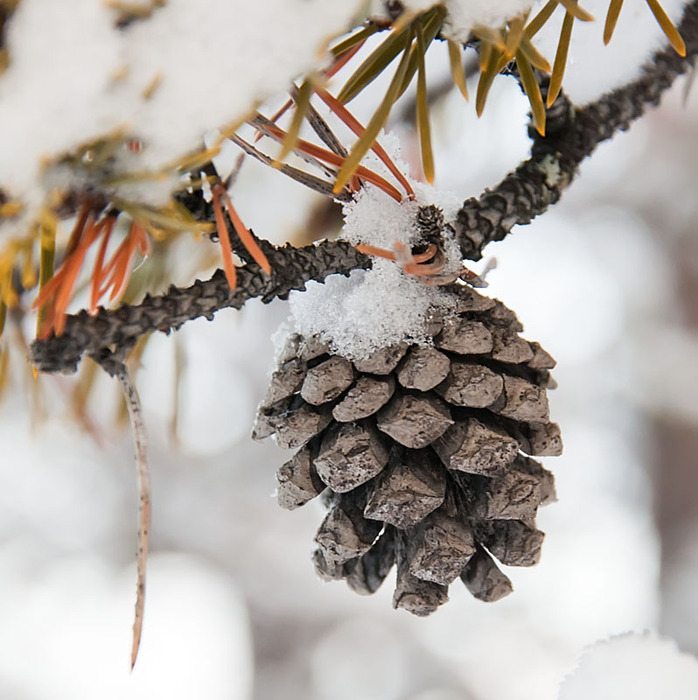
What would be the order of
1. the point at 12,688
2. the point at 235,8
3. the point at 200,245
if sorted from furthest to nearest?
1. the point at 12,688
2. the point at 200,245
3. the point at 235,8

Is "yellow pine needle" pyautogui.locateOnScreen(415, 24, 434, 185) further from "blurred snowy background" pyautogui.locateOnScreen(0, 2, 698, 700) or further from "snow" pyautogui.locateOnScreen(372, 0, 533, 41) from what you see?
"blurred snowy background" pyautogui.locateOnScreen(0, 2, 698, 700)

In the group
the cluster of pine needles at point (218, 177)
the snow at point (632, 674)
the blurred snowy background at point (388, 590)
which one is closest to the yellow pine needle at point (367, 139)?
the cluster of pine needles at point (218, 177)

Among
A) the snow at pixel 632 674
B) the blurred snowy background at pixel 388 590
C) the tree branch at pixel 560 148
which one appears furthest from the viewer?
the blurred snowy background at pixel 388 590

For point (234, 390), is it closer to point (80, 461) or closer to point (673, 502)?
point (80, 461)

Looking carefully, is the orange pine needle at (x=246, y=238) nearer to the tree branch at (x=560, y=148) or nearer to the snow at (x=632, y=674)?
the tree branch at (x=560, y=148)

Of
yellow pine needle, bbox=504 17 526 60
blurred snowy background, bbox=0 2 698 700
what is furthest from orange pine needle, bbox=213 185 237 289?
blurred snowy background, bbox=0 2 698 700

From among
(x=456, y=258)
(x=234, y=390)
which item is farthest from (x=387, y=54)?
(x=234, y=390)
